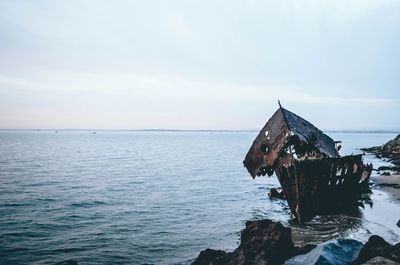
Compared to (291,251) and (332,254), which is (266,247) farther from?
(332,254)

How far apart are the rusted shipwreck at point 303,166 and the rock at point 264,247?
5175mm

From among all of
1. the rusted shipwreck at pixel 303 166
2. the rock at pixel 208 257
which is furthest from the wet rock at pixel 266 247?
the rusted shipwreck at pixel 303 166

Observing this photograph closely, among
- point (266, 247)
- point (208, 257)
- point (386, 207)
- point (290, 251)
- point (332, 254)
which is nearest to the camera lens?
point (332, 254)

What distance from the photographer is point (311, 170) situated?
13367 mm

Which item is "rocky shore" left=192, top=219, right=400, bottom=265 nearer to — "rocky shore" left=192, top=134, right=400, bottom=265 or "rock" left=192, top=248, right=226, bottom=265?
"rocky shore" left=192, top=134, right=400, bottom=265


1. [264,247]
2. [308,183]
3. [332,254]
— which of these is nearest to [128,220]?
[308,183]

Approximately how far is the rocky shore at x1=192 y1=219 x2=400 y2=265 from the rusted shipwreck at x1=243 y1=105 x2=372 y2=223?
4.84 meters

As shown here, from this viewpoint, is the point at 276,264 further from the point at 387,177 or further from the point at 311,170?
the point at 387,177

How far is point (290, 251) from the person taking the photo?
815 centimetres

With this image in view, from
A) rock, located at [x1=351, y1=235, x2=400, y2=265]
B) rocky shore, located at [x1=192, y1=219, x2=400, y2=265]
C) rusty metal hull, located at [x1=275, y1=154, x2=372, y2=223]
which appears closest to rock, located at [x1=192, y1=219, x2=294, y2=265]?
rocky shore, located at [x1=192, y1=219, x2=400, y2=265]

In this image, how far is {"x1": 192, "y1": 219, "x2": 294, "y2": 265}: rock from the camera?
24.9 ft

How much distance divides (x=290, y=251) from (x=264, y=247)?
2.68ft

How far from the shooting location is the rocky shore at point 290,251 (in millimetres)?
7108

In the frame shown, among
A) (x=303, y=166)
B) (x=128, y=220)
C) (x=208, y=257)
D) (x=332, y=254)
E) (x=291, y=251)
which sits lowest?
(x=128, y=220)
